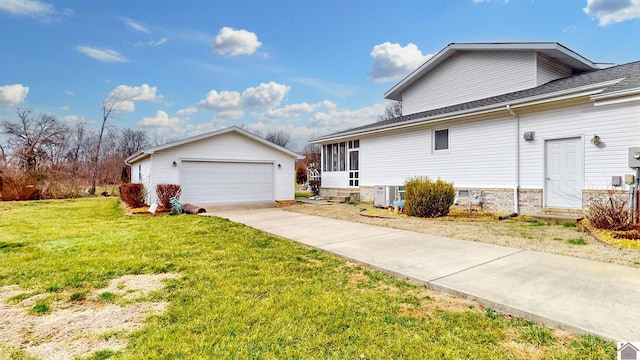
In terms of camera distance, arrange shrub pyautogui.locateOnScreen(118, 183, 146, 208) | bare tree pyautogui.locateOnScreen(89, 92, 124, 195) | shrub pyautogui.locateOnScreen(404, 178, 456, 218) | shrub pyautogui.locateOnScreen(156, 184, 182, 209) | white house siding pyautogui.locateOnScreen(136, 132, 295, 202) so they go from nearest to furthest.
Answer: shrub pyautogui.locateOnScreen(404, 178, 456, 218), shrub pyautogui.locateOnScreen(156, 184, 182, 209), shrub pyautogui.locateOnScreen(118, 183, 146, 208), white house siding pyautogui.locateOnScreen(136, 132, 295, 202), bare tree pyautogui.locateOnScreen(89, 92, 124, 195)

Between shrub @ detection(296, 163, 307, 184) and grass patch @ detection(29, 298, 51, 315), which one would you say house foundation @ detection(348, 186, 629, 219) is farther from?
shrub @ detection(296, 163, 307, 184)

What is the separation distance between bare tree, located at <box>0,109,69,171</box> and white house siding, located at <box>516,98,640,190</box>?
28.1 meters

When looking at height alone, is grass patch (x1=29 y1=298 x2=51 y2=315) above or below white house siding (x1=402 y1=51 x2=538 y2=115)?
below

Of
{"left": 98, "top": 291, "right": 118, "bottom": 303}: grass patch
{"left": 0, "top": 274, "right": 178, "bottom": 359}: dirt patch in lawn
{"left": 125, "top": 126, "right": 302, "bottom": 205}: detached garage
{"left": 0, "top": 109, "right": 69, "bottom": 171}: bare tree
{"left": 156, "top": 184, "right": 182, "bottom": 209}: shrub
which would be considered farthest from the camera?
{"left": 0, "top": 109, "right": 69, "bottom": 171}: bare tree

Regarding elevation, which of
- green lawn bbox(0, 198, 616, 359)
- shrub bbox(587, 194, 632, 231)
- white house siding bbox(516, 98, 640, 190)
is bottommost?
green lawn bbox(0, 198, 616, 359)

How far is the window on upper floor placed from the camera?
1148cm

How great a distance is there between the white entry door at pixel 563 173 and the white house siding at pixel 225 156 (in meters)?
10.4

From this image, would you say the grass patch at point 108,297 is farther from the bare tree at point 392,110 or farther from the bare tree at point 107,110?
the bare tree at point 392,110

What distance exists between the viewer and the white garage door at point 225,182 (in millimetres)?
13539

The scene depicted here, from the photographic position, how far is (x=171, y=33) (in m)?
15.8

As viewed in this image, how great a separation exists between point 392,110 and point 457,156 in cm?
2811

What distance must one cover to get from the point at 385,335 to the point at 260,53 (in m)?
18.3

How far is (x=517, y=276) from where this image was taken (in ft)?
13.1

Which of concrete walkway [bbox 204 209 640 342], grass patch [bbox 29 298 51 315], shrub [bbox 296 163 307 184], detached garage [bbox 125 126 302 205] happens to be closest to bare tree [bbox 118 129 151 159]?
shrub [bbox 296 163 307 184]
